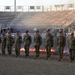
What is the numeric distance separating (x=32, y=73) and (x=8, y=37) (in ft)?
27.8

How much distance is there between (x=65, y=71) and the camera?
12445 millimetres

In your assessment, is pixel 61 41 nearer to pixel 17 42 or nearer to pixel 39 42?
pixel 39 42

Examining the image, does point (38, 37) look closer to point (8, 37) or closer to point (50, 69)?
point (8, 37)

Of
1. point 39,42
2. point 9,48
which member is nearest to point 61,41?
point 39,42

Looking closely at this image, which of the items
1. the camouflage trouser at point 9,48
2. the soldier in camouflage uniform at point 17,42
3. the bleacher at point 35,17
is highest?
the bleacher at point 35,17

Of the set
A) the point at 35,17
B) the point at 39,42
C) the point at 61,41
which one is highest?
the point at 35,17

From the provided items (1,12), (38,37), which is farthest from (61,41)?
(1,12)

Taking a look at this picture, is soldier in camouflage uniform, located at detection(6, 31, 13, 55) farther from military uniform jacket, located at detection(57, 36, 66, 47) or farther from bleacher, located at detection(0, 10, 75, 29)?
bleacher, located at detection(0, 10, 75, 29)

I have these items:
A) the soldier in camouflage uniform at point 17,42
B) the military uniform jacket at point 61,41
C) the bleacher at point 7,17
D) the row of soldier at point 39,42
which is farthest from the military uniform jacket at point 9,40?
the bleacher at point 7,17

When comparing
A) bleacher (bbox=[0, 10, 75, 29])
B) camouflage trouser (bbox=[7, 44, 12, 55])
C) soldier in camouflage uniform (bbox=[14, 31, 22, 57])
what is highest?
bleacher (bbox=[0, 10, 75, 29])

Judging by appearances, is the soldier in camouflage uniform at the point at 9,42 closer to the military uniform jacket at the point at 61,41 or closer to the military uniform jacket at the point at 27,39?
the military uniform jacket at the point at 27,39

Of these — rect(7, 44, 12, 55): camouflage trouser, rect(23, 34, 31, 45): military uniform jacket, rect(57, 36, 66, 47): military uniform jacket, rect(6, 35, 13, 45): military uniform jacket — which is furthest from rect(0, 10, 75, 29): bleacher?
rect(57, 36, 66, 47): military uniform jacket

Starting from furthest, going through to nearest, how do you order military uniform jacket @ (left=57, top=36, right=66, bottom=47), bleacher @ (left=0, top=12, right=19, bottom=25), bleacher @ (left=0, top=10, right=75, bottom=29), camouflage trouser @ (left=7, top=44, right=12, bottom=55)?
bleacher @ (left=0, top=12, right=19, bottom=25), bleacher @ (left=0, top=10, right=75, bottom=29), camouflage trouser @ (left=7, top=44, right=12, bottom=55), military uniform jacket @ (left=57, top=36, right=66, bottom=47)

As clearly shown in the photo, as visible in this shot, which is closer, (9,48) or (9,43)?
(9,43)
